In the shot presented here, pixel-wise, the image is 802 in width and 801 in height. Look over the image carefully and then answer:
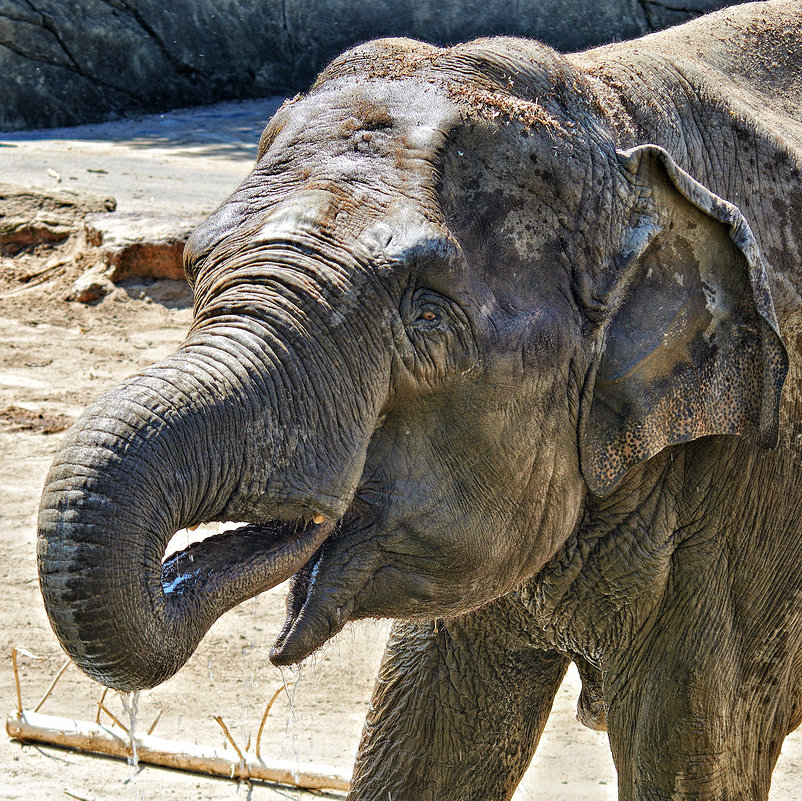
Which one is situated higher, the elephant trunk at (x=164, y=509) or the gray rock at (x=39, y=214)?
the elephant trunk at (x=164, y=509)

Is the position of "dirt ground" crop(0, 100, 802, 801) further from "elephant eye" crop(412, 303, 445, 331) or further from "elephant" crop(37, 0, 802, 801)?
"elephant eye" crop(412, 303, 445, 331)

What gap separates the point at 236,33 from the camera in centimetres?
1284

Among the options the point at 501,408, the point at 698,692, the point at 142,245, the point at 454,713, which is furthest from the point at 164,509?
the point at 142,245

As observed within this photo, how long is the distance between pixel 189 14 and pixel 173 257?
20.9ft

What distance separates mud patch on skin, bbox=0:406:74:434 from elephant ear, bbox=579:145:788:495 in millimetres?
3925

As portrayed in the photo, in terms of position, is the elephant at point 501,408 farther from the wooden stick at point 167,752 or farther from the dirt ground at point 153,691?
the wooden stick at point 167,752

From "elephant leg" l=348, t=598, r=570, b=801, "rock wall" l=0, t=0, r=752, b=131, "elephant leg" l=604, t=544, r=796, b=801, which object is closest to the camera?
"elephant leg" l=604, t=544, r=796, b=801

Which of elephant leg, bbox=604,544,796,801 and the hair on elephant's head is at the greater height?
the hair on elephant's head

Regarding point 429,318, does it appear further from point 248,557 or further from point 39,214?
point 39,214

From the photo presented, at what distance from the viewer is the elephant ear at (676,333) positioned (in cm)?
211

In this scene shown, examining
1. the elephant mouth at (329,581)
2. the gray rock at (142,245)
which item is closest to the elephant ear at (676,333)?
the elephant mouth at (329,581)

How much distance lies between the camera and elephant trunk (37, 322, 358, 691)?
1.58 metres

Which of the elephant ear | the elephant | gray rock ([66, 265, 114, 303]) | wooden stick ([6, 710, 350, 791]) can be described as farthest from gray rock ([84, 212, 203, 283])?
the elephant ear

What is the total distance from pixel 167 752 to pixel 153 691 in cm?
46
